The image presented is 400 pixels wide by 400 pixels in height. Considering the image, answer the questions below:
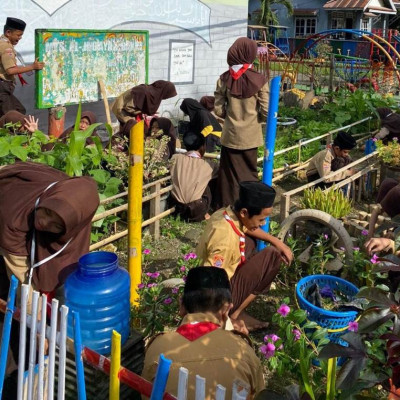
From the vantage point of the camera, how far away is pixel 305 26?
3133cm

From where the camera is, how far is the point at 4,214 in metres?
2.55

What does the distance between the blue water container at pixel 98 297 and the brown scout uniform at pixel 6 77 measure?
4.41m

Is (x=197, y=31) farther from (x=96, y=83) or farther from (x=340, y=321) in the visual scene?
(x=340, y=321)

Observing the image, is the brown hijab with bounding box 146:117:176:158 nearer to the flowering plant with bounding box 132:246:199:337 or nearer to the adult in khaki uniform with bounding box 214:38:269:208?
the adult in khaki uniform with bounding box 214:38:269:208

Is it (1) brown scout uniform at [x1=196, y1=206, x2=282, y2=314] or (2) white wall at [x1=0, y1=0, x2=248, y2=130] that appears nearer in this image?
(1) brown scout uniform at [x1=196, y1=206, x2=282, y2=314]

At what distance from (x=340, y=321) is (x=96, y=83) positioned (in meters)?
5.39

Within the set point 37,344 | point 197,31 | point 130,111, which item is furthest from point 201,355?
point 197,31

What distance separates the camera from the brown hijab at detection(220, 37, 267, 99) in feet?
17.0

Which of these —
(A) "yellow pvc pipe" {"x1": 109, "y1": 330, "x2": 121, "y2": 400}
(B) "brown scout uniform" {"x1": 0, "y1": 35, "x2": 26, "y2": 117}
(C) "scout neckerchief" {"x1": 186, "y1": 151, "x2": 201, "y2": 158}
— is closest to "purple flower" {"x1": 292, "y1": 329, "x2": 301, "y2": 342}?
(A) "yellow pvc pipe" {"x1": 109, "y1": 330, "x2": 121, "y2": 400}

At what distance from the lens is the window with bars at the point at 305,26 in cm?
3109

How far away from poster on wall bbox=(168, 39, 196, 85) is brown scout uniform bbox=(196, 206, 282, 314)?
21.6 feet

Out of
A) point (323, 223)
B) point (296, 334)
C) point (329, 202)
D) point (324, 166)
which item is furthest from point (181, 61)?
point (296, 334)

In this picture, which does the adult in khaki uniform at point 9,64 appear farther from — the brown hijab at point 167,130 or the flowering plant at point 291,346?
the flowering plant at point 291,346

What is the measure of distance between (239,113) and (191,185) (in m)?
0.85
